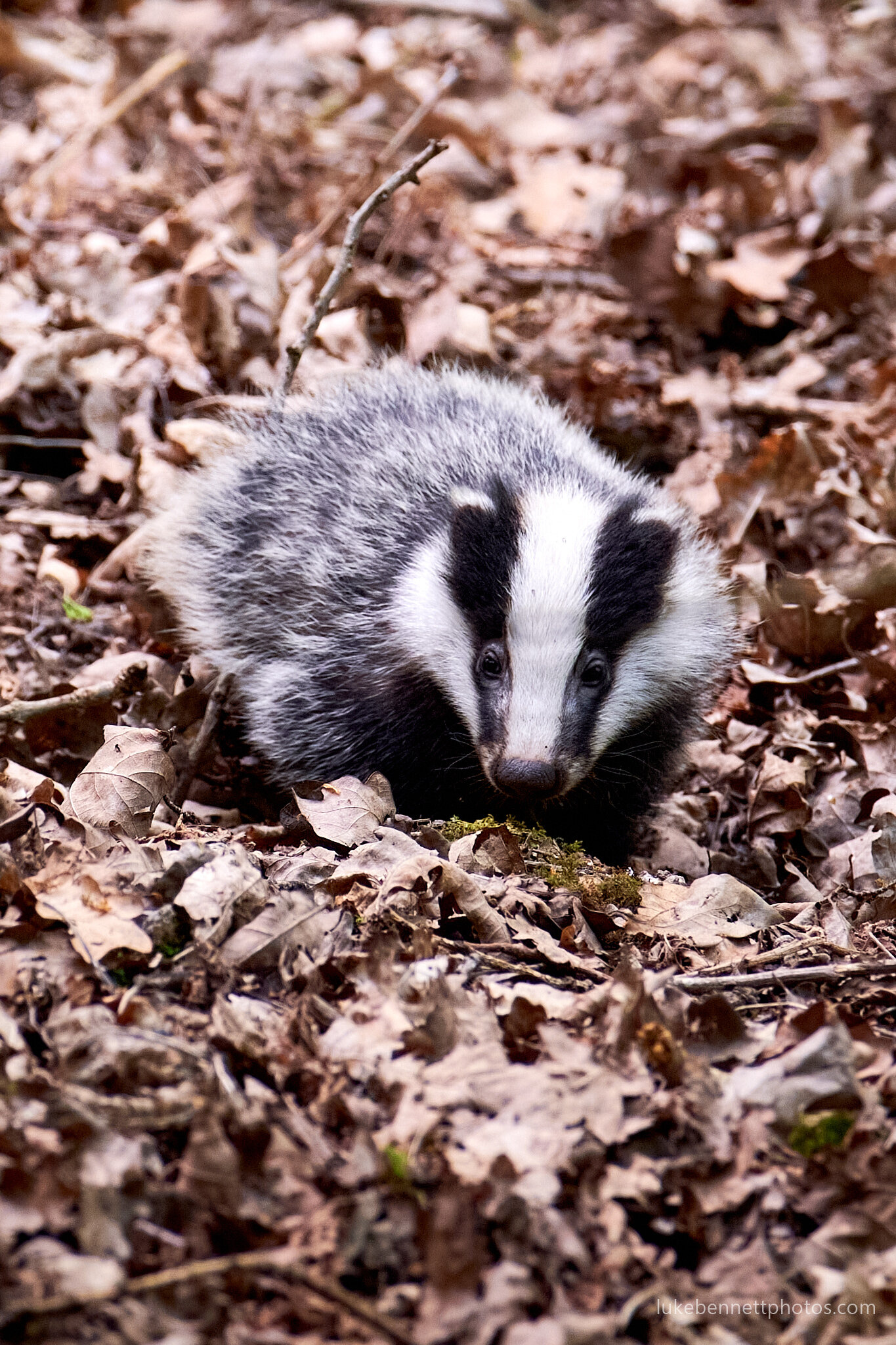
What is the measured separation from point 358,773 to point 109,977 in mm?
2056

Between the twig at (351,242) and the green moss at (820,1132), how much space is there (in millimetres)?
4262

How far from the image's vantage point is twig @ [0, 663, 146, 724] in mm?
4480

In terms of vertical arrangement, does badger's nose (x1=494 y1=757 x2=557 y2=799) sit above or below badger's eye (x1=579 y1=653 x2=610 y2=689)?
below

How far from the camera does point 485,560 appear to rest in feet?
15.2

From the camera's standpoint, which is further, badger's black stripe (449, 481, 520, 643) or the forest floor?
badger's black stripe (449, 481, 520, 643)

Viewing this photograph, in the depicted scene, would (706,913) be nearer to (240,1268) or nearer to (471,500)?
(471,500)

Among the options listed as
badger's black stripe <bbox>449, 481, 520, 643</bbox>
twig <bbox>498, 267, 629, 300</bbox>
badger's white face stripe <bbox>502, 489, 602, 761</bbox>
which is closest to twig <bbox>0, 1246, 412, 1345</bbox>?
badger's white face stripe <bbox>502, 489, 602, 761</bbox>

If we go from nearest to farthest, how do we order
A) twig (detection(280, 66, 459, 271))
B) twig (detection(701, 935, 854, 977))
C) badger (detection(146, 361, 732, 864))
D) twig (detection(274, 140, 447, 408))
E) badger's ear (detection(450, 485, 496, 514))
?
twig (detection(701, 935, 854, 977)), badger (detection(146, 361, 732, 864)), badger's ear (detection(450, 485, 496, 514)), twig (detection(274, 140, 447, 408)), twig (detection(280, 66, 459, 271))

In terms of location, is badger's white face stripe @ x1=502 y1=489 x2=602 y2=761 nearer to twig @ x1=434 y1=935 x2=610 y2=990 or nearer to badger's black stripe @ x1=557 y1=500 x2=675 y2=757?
badger's black stripe @ x1=557 y1=500 x2=675 y2=757

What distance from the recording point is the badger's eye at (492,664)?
468 cm

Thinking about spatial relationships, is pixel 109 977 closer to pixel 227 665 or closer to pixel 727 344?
pixel 227 665

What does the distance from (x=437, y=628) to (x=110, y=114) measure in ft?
20.5

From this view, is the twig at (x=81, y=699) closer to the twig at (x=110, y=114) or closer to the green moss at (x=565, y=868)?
the green moss at (x=565, y=868)

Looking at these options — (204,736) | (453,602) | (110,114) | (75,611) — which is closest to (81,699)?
(204,736)
